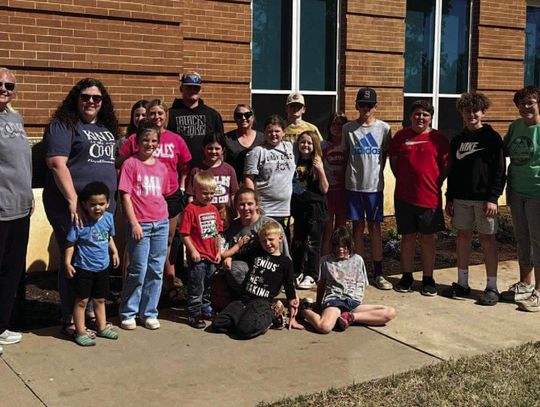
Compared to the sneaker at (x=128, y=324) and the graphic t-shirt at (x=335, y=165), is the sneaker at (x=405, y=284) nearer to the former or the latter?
the graphic t-shirt at (x=335, y=165)

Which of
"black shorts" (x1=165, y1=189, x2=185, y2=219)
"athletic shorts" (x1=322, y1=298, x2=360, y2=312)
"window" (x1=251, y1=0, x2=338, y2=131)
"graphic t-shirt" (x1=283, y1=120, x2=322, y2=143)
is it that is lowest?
"athletic shorts" (x1=322, y1=298, x2=360, y2=312)

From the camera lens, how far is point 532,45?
12.4 metres

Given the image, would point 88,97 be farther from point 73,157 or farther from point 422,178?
point 422,178

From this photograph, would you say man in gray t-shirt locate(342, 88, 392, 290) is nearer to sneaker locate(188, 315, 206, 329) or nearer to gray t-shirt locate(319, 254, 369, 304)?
gray t-shirt locate(319, 254, 369, 304)

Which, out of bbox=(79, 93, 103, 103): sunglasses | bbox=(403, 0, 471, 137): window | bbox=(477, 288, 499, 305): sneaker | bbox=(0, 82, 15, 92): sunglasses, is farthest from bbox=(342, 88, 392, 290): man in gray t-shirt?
bbox=(403, 0, 471, 137): window

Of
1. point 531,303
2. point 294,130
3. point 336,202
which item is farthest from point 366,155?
point 531,303

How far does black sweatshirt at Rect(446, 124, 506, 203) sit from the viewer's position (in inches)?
231

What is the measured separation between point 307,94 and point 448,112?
2.95 m

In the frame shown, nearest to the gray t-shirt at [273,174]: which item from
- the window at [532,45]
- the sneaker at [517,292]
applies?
the sneaker at [517,292]

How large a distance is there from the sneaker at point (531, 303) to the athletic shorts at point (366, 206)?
1.44 metres

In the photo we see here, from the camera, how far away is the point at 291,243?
6668 mm

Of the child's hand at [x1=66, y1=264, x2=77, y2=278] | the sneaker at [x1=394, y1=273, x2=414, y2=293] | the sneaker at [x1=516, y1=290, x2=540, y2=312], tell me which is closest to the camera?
the child's hand at [x1=66, y1=264, x2=77, y2=278]

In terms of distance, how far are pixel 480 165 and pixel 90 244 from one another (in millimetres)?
3349

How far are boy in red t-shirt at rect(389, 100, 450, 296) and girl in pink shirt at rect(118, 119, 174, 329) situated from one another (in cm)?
225
